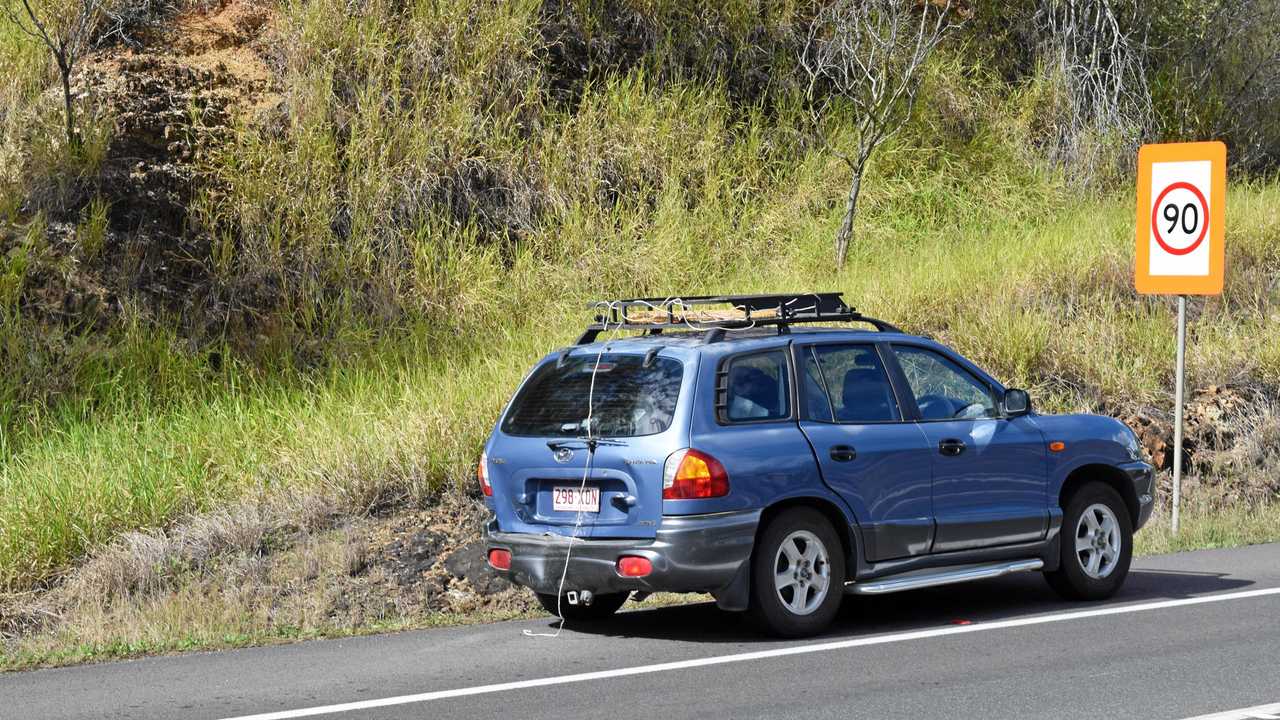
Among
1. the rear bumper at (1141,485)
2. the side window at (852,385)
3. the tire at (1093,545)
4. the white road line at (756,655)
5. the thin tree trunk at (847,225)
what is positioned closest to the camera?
the white road line at (756,655)

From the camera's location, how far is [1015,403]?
30.3 feet

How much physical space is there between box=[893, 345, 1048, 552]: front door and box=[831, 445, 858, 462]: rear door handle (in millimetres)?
638

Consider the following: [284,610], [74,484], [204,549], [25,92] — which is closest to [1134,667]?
[284,610]

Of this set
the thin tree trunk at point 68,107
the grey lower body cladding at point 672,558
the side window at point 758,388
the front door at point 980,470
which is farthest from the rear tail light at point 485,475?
the thin tree trunk at point 68,107

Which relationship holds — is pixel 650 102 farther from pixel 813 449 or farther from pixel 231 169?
pixel 813 449

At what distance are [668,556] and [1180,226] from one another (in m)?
7.11

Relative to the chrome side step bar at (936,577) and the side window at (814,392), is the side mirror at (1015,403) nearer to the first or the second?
the chrome side step bar at (936,577)

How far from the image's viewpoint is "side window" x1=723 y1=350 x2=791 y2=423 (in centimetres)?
826

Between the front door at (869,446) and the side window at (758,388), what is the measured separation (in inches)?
4.9

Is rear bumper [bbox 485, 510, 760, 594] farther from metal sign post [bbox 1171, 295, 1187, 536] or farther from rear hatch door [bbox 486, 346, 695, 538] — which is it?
metal sign post [bbox 1171, 295, 1187, 536]

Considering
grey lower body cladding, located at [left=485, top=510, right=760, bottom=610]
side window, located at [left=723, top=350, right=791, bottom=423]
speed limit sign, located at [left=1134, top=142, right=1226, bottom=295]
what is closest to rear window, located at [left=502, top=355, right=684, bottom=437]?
side window, located at [left=723, top=350, right=791, bottom=423]

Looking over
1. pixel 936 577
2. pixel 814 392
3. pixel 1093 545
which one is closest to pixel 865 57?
pixel 1093 545

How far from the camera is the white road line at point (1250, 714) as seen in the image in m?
6.28

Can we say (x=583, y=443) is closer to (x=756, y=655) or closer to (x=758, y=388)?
(x=758, y=388)
